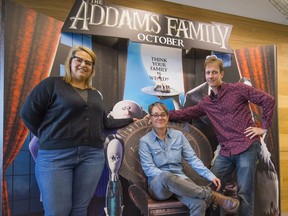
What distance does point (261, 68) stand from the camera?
2.88 metres

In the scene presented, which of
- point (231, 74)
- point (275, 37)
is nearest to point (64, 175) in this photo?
point (231, 74)

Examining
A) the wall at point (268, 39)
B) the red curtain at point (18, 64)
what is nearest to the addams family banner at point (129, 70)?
the red curtain at point (18, 64)

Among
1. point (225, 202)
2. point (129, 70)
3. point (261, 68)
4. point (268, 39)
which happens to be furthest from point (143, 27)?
point (268, 39)

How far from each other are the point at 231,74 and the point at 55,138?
186 centimetres

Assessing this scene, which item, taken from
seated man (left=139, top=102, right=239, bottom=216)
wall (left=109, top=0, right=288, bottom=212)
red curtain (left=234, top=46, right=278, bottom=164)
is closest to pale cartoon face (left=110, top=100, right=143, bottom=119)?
seated man (left=139, top=102, right=239, bottom=216)

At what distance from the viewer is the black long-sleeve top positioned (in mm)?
1699

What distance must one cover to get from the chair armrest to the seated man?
3.2 inches

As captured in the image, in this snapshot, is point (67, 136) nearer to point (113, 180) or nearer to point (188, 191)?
point (113, 180)

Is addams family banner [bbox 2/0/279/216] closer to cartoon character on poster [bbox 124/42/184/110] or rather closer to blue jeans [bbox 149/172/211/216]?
cartoon character on poster [bbox 124/42/184/110]

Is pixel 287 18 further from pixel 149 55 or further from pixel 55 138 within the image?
pixel 55 138

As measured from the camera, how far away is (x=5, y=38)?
197cm

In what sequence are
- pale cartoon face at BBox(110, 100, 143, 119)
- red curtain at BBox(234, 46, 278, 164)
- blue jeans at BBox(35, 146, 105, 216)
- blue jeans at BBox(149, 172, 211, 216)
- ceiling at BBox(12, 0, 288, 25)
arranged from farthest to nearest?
ceiling at BBox(12, 0, 288, 25) → red curtain at BBox(234, 46, 278, 164) → pale cartoon face at BBox(110, 100, 143, 119) → blue jeans at BBox(149, 172, 211, 216) → blue jeans at BBox(35, 146, 105, 216)

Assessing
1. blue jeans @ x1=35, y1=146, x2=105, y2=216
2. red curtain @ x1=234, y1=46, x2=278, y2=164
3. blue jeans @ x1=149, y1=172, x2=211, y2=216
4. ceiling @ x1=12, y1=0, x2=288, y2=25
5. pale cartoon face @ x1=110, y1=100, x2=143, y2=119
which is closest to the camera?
blue jeans @ x1=35, y1=146, x2=105, y2=216

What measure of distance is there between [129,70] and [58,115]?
962mm
